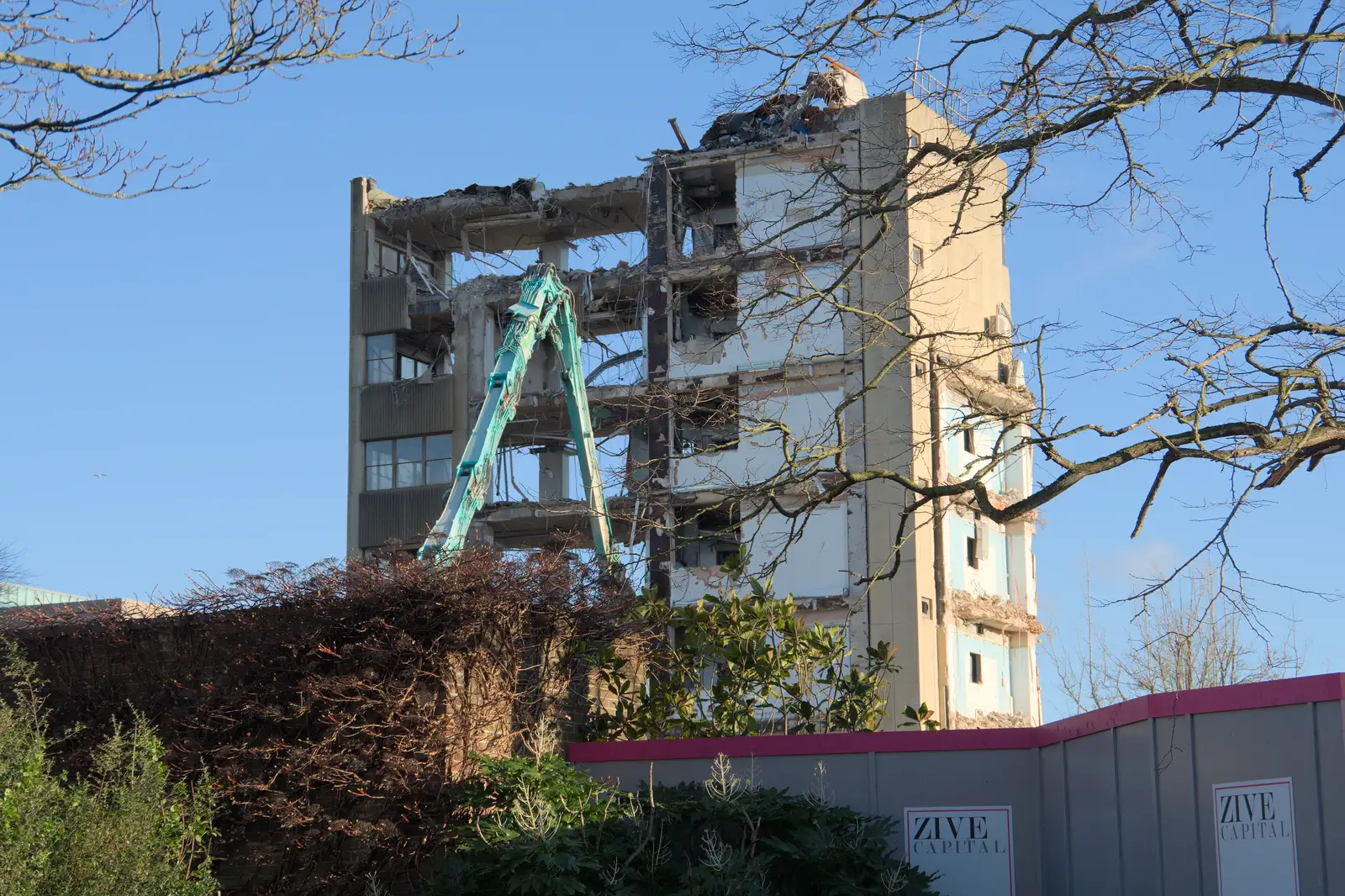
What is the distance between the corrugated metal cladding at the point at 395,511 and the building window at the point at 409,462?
0.95 ft

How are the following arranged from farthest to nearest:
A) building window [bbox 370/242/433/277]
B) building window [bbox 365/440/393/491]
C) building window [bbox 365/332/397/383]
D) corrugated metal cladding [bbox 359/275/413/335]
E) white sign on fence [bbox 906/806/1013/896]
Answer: building window [bbox 370/242/433/277] < building window [bbox 365/332/397/383] < corrugated metal cladding [bbox 359/275/413/335] < building window [bbox 365/440/393/491] < white sign on fence [bbox 906/806/1013/896]

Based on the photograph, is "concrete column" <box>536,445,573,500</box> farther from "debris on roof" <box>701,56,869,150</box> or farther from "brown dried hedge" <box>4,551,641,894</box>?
"brown dried hedge" <box>4,551,641,894</box>

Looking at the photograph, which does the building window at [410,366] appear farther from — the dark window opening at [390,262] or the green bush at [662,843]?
the green bush at [662,843]

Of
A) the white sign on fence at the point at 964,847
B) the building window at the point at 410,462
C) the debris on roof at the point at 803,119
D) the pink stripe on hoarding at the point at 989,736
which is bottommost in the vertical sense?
the white sign on fence at the point at 964,847

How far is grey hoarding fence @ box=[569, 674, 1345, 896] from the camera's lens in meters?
10.2

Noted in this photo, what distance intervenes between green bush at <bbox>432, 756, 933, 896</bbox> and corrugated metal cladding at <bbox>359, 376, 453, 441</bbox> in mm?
29907

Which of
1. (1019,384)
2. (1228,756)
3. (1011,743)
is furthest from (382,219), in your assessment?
(1228,756)

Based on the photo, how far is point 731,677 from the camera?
17.8 meters

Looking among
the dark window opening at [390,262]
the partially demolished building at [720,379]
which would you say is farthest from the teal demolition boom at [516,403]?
the dark window opening at [390,262]

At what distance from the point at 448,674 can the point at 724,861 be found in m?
3.67

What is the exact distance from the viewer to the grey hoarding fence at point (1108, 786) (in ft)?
33.6

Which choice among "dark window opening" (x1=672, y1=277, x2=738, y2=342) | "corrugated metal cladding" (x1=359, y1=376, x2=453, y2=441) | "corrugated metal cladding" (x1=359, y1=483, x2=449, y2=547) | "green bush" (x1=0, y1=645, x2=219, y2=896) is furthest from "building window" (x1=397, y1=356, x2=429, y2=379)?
"green bush" (x1=0, y1=645, x2=219, y2=896)

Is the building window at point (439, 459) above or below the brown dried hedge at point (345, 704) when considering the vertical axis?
above

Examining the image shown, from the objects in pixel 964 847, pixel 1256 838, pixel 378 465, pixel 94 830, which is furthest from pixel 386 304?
pixel 1256 838
